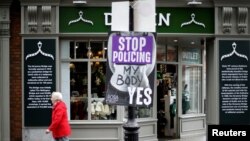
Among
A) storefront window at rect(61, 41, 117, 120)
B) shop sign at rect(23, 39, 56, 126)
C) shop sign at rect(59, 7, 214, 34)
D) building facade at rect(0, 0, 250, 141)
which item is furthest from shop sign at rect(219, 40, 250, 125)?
shop sign at rect(23, 39, 56, 126)

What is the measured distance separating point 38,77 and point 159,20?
340 cm

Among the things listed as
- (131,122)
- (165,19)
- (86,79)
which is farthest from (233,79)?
(131,122)

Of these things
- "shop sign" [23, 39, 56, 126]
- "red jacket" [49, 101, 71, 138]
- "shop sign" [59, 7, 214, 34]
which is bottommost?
"red jacket" [49, 101, 71, 138]

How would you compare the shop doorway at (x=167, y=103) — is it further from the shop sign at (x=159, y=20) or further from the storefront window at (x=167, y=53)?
the shop sign at (x=159, y=20)

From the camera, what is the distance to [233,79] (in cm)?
1445

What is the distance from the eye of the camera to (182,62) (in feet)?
56.7

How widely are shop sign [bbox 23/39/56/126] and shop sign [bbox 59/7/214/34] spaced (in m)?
0.70

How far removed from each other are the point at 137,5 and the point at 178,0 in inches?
263

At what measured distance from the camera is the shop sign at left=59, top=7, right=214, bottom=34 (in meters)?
14.1

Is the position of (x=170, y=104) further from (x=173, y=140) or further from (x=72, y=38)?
(x=72, y=38)

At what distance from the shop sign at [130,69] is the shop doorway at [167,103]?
948cm

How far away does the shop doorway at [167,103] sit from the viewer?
17.3 metres

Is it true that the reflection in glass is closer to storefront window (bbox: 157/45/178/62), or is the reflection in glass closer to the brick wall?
storefront window (bbox: 157/45/178/62)

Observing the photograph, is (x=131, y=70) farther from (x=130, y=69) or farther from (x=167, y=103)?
(x=167, y=103)
